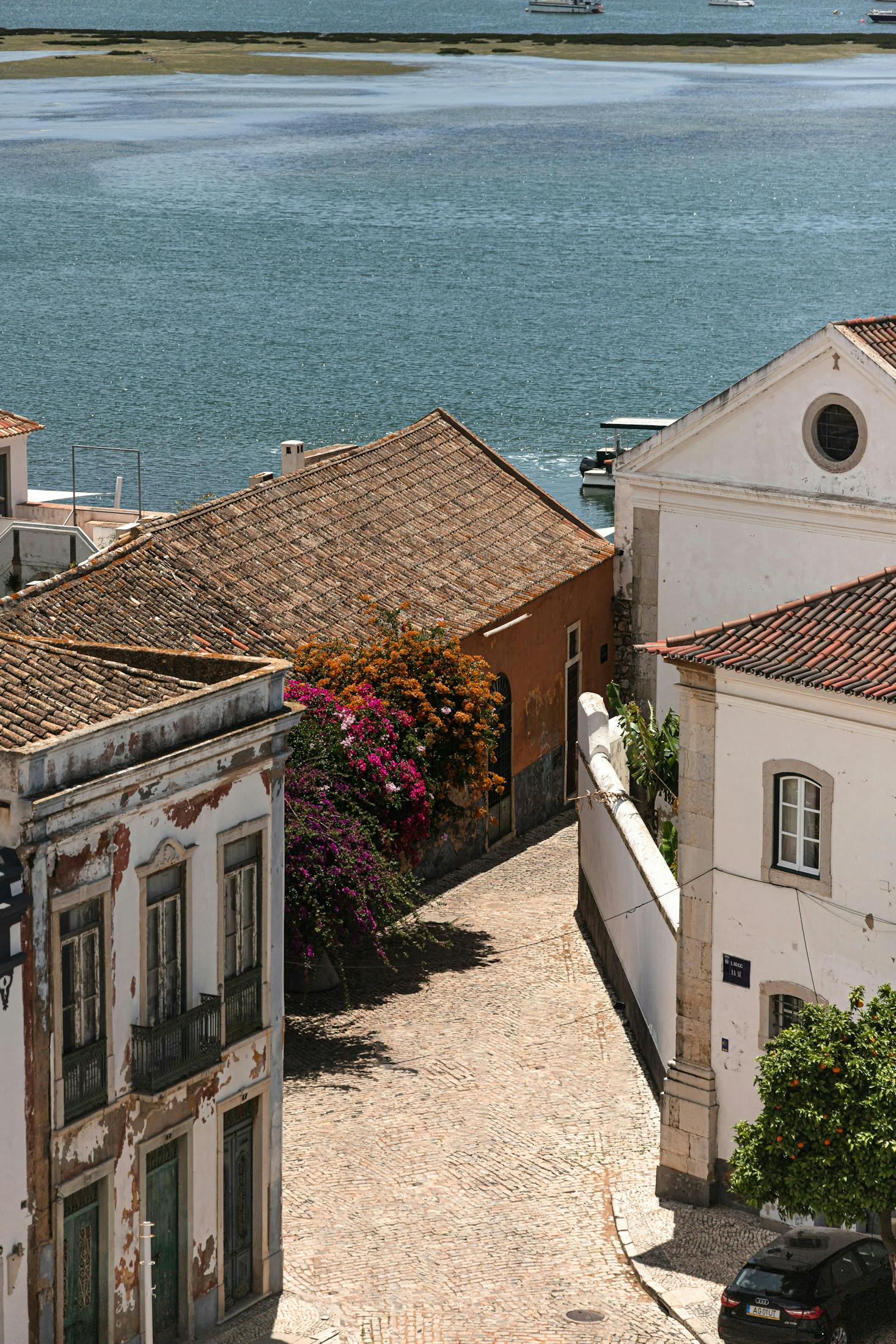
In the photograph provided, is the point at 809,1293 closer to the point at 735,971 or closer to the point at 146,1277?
the point at 735,971

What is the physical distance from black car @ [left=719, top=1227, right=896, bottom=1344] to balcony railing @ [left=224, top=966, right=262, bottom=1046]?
235 inches

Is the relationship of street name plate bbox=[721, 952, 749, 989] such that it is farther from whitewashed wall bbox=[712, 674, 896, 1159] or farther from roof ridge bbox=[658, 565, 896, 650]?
roof ridge bbox=[658, 565, 896, 650]

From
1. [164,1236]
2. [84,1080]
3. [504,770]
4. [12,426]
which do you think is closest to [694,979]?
[164,1236]

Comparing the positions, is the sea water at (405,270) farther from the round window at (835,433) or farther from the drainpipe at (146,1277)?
the drainpipe at (146,1277)

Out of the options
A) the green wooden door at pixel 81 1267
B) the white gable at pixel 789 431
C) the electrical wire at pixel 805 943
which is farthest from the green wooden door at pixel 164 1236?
the white gable at pixel 789 431

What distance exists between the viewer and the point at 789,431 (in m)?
40.8

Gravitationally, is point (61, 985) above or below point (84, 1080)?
above

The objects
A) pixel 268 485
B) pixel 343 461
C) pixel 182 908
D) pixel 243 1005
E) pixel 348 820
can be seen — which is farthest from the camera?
pixel 343 461

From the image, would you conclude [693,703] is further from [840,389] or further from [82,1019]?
[840,389]

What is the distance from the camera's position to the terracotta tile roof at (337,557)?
118ft

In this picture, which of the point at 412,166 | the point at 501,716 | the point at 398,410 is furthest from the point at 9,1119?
the point at 412,166

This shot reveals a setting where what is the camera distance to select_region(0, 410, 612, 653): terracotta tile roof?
3603 cm

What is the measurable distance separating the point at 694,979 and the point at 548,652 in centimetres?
1622

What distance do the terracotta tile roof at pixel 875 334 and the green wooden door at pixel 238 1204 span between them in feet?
67.3
